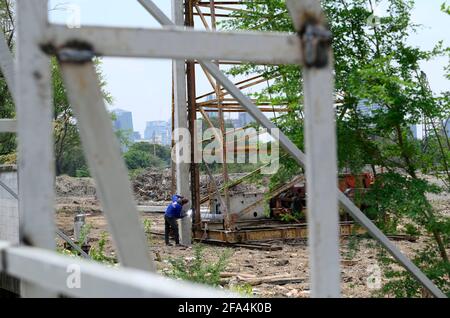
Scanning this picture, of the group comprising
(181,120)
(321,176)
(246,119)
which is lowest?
(321,176)

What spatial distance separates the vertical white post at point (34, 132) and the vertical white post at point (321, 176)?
0.91 metres

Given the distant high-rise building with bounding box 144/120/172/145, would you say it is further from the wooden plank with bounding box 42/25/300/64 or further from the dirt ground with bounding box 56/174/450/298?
the wooden plank with bounding box 42/25/300/64

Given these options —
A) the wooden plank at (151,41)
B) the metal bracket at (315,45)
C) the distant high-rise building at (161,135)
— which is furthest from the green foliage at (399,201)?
the distant high-rise building at (161,135)

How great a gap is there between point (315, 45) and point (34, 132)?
103 cm

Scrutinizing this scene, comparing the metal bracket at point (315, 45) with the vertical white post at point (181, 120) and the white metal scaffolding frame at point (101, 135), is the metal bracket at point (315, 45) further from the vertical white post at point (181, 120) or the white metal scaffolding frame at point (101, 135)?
the vertical white post at point (181, 120)

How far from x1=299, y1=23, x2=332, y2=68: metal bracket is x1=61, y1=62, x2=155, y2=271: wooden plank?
743 mm

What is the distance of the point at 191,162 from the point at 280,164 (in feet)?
28.5

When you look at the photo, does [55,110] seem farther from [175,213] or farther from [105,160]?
[105,160]

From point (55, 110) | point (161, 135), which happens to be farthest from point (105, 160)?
point (161, 135)

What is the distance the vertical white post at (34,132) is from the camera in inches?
83.4

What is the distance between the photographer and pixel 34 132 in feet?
6.98

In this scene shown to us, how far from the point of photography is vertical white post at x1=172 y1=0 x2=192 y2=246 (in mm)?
16016

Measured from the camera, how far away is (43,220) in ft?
7.06
